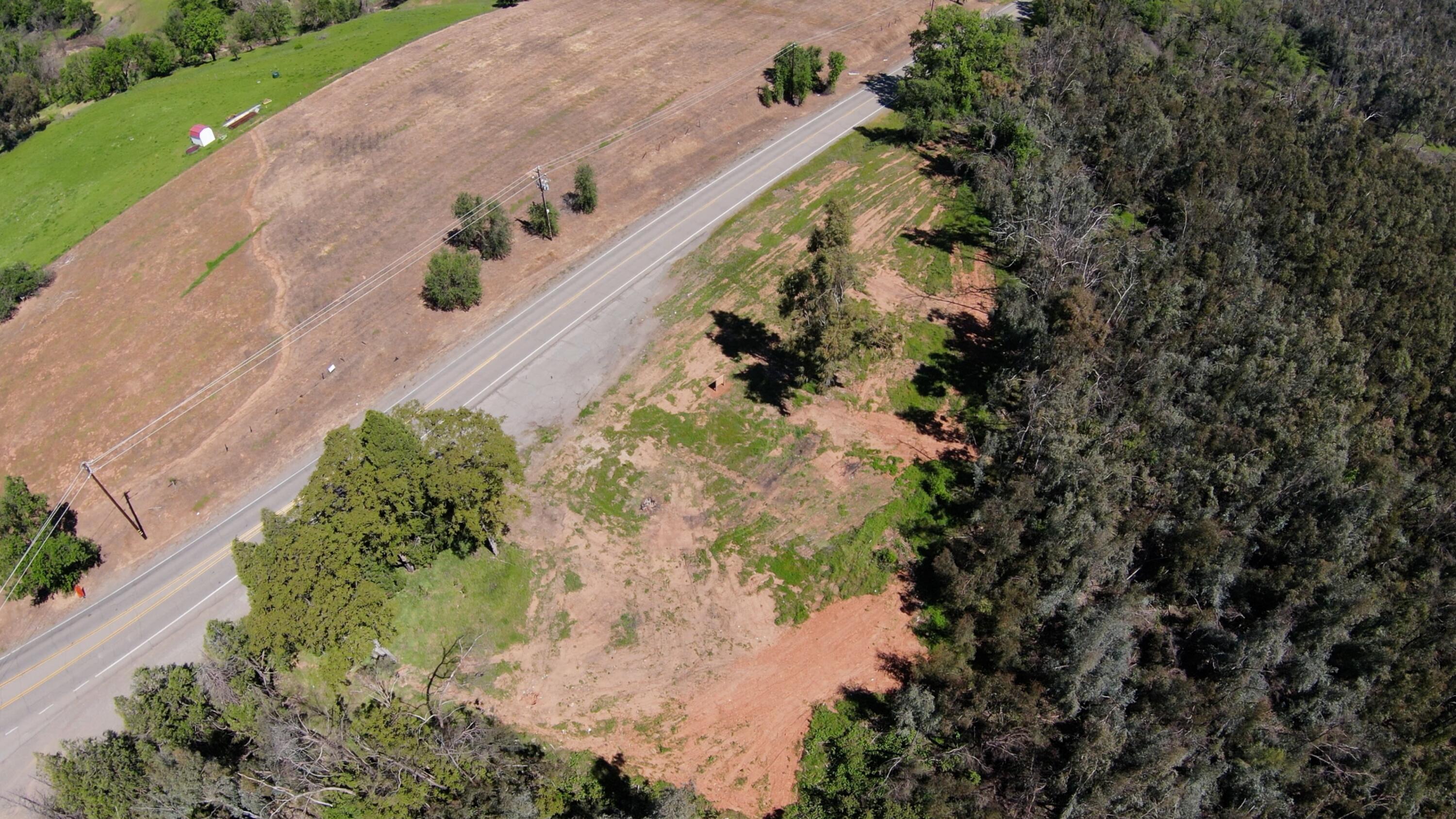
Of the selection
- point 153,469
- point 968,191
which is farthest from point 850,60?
point 153,469

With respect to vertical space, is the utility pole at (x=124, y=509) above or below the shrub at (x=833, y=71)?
below

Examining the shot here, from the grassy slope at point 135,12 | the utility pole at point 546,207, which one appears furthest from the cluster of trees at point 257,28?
the utility pole at point 546,207

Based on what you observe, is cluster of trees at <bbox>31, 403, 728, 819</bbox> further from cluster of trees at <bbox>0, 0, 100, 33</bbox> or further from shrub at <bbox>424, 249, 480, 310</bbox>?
cluster of trees at <bbox>0, 0, 100, 33</bbox>

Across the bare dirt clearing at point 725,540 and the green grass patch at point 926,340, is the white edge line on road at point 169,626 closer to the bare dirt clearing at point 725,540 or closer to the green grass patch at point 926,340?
the bare dirt clearing at point 725,540

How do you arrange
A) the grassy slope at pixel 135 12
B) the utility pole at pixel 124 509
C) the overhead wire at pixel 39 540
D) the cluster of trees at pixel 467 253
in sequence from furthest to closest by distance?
1. the grassy slope at pixel 135 12
2. the cluster of trees at pixel 467 253
3. the utility pole at pixel 124 509
4. the overhead wire at pixel 39 540

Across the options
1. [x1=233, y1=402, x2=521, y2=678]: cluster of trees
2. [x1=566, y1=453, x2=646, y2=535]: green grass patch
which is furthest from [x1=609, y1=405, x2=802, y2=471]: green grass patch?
[x1=233, y1=402, x2=521, y2=678]: cluster of trees

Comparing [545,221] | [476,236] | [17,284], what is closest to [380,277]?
[476,236]

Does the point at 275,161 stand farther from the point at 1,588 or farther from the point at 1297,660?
the point at 1297,660
